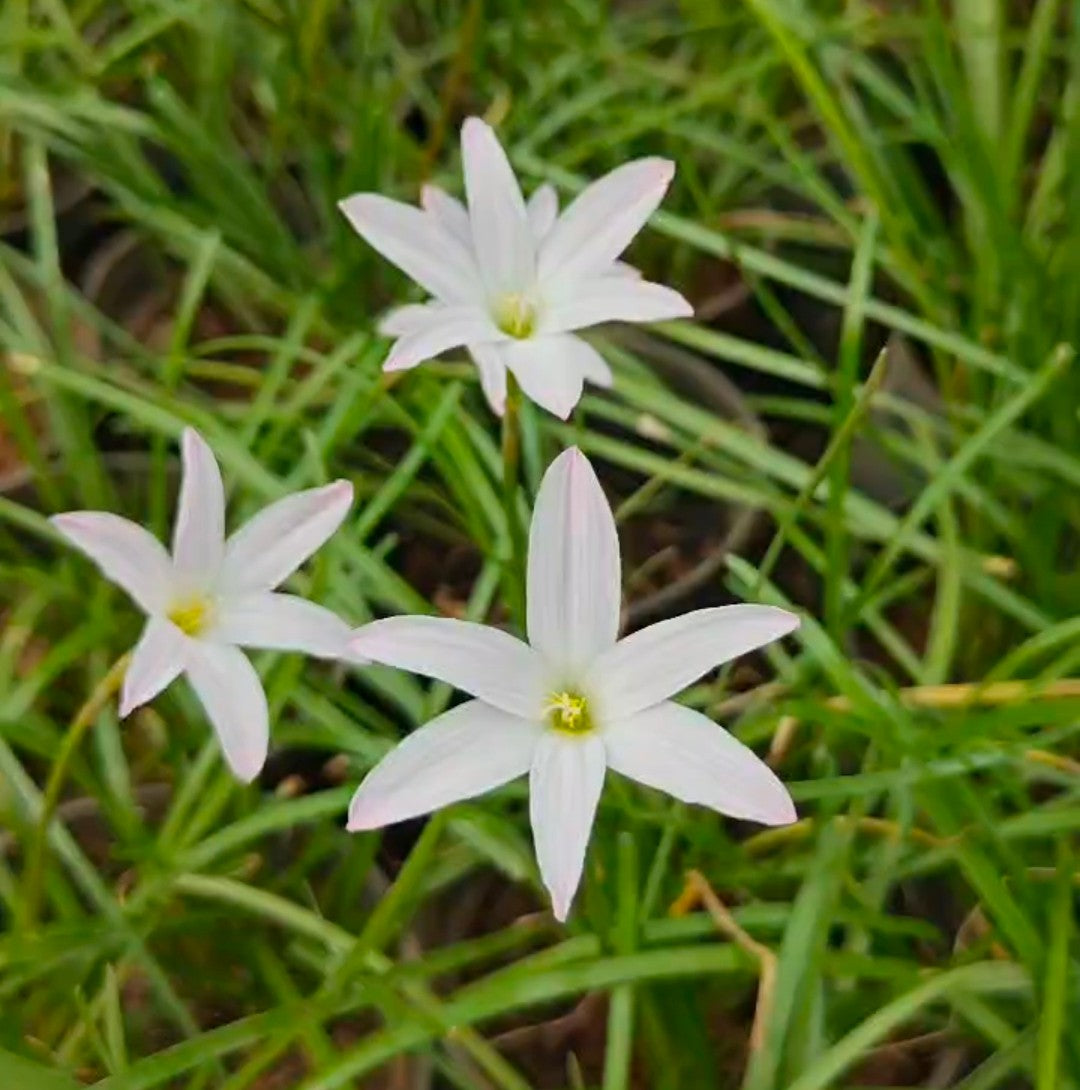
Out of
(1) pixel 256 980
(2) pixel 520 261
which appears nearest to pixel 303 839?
(1) pixel 256 980

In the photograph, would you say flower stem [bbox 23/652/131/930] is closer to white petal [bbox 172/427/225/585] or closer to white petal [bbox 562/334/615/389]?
white petal [bbox 172/427/225/585]

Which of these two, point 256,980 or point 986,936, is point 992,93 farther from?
point 256,980

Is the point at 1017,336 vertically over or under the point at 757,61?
under

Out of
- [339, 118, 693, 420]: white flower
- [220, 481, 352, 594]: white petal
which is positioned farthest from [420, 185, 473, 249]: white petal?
[220, 481, 352, 594]: white petal

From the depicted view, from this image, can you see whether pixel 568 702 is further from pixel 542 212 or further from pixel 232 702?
pixel 542 212

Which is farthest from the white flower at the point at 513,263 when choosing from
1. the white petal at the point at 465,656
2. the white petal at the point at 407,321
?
the white petal at the point at 465,656

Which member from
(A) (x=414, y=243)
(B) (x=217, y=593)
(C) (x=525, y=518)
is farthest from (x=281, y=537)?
(C) (x=525, y=518)
